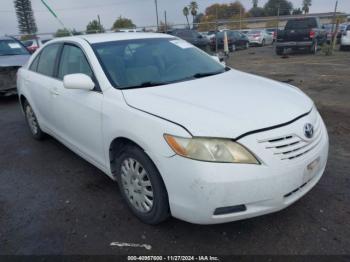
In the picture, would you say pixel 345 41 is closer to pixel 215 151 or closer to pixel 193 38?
pixel 193 38

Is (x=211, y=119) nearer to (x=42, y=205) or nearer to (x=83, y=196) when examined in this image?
(x=83, y=196)

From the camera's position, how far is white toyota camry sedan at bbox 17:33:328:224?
2205 mm

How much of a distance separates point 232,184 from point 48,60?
3237 mm

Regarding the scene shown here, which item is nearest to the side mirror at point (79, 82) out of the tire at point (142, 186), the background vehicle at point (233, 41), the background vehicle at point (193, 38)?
the tire at point (142, 186)

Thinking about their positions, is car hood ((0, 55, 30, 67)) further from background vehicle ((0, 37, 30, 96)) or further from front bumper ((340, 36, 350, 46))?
front bumper ((340, 36, 350, 46))

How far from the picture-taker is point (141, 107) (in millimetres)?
2578

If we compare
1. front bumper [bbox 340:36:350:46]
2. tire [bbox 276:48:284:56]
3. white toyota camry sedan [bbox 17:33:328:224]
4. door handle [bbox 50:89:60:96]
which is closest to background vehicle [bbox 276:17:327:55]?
tire [bbox 276:48:284:56]

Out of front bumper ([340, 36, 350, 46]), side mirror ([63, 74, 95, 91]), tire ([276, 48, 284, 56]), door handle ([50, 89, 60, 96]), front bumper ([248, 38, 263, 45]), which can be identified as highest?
side mirror ([63, 74, 95, 91])

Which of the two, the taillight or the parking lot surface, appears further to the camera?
the taillight

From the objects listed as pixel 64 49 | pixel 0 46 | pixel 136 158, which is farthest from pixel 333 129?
pixel 0 46

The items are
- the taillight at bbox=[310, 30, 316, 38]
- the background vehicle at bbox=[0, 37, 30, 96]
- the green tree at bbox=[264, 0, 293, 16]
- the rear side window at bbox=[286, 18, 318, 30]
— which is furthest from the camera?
the green tree at bbox=[264, 0, 293, 16]

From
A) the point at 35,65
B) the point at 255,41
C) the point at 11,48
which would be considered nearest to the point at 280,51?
the point at 255,41

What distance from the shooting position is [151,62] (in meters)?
3.39

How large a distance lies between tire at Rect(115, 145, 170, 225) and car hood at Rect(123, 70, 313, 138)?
1.35ft
